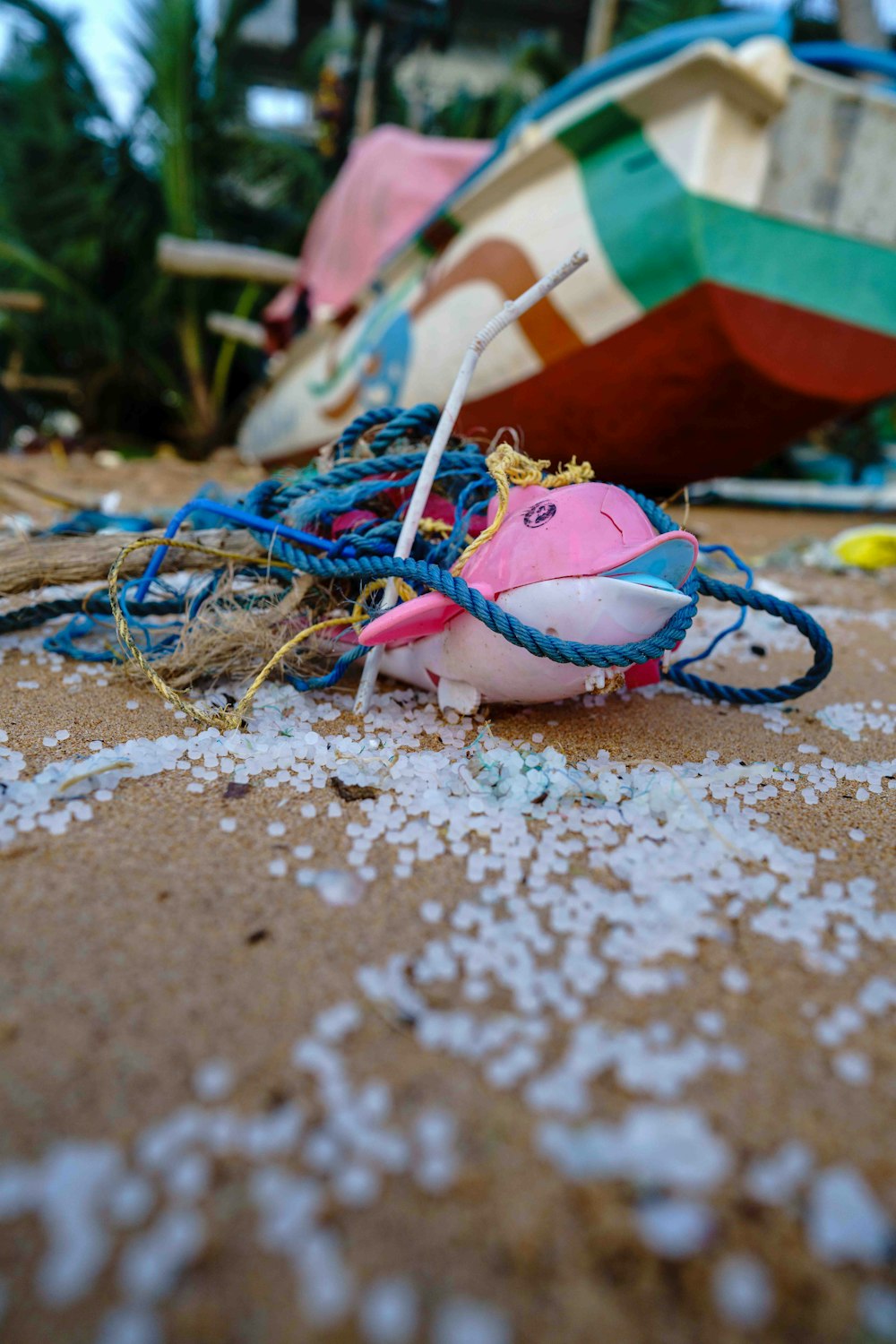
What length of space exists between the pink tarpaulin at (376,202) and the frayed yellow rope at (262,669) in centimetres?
302

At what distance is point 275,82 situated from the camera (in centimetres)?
1084

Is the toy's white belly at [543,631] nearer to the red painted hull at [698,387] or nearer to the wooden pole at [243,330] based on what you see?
the red painted hull at [698,387]

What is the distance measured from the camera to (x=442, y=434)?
40.9 inches

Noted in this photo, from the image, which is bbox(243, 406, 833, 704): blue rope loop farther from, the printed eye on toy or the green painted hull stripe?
the green painted hull stripe

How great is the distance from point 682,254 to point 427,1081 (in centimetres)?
257

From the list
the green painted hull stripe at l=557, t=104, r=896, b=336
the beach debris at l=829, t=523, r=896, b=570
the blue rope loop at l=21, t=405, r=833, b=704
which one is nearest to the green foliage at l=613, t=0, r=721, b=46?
the green painted hull stripe at l=557, t=104, r=896, b=336

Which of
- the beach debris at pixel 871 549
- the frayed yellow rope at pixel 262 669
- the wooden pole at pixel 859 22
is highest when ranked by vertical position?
the wooden pole at pixel 859 22

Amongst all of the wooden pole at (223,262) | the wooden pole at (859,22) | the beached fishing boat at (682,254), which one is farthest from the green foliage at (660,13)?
the beached fishing boat at (682,254)

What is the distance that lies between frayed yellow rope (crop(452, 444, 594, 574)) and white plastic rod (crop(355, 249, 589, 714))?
8 cm

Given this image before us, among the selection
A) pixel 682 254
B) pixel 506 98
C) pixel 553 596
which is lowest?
pixel 553 596

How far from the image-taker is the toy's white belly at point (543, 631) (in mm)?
890

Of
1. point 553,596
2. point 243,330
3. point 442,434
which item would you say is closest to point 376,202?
point 243,330

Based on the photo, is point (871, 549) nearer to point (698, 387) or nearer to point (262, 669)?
point (698, 387)

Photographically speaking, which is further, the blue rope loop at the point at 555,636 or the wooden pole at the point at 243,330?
the wooden pole at the point at 243,330
